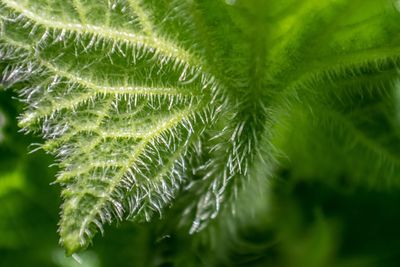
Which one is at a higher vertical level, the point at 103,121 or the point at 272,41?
the point at 272,41

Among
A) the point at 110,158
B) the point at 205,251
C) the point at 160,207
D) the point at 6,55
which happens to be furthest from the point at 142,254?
the point at 6,55

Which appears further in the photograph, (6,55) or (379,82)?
(379,82)

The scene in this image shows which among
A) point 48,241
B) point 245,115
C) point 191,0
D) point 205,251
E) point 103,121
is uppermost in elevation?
point 191,0

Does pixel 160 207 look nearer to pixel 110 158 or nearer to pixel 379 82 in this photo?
pixel 110 158

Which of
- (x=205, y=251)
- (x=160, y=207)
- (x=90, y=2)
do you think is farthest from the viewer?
(x=205, y=251)

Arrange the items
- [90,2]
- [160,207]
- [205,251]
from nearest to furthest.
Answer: [90,2]
[160,207]
[205,251]

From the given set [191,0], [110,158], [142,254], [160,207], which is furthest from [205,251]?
[191,0]
